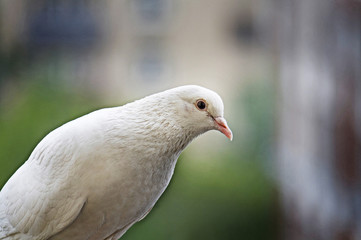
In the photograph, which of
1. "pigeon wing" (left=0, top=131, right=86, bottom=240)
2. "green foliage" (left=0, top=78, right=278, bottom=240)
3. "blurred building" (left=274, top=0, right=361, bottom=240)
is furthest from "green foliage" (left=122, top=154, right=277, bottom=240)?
"pigeon wing" (left=0, top=131, right=86, bottom=240)

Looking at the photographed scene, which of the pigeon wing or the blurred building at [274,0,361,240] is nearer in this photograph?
the pigeon wing

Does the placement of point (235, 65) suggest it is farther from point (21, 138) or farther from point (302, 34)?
point (21, 138)

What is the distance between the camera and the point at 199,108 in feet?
3.07

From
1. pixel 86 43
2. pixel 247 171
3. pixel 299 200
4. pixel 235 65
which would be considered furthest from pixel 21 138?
pixel 235 65

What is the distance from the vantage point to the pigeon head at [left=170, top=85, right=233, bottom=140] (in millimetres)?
934

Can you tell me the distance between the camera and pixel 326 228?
11.4 feet

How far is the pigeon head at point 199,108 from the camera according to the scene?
93cm

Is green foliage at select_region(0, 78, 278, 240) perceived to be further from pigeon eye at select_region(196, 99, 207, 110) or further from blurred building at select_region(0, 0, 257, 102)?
blurred building at select_region(0, 0, 257, 102)

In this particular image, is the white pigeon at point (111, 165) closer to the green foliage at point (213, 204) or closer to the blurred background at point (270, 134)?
the blurred background at point (270, 134)

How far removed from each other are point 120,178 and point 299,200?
3.37m

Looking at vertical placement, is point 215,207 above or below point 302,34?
below

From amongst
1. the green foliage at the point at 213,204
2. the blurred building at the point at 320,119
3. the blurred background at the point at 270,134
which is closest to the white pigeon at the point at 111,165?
the blurred background at the point at 270,134

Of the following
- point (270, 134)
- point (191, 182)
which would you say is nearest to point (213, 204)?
point (191, 182)

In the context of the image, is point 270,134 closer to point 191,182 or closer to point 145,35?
point 191,182
